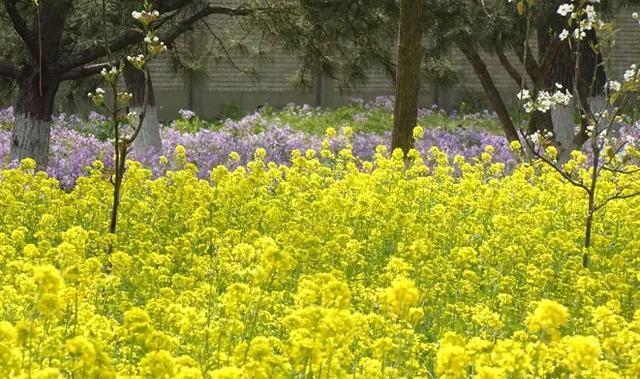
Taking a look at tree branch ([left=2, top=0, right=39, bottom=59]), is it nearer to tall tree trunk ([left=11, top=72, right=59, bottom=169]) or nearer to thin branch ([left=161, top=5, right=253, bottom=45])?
tall tree trunk ([left=11, top=72, right=59, bottom=169])

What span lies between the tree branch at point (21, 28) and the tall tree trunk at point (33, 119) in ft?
0.91

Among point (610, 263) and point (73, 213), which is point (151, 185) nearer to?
point (73, 213)

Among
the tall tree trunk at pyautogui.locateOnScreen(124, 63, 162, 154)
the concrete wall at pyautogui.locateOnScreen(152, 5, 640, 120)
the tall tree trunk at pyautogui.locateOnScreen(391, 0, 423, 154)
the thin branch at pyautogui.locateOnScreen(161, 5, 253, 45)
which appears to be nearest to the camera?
the tall tree trunk at pyautogui.locateOnScreen(391, 0, 423, 154)

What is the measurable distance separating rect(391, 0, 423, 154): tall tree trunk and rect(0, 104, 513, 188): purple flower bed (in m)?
1.99

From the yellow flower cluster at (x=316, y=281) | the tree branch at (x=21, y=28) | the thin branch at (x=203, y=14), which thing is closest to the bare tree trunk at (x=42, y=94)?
the tree branch at (x=21, y=28)

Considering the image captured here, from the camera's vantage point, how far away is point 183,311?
4109 mm

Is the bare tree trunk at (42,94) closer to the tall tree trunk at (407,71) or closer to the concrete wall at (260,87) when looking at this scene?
the tall tree trunk at (407,71)

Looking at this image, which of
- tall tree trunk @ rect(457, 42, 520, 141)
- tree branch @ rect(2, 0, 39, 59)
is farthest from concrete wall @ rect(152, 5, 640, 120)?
tree branch @ rect(2, 0, 39, 59)

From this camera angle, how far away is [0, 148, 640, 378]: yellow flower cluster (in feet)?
11.8

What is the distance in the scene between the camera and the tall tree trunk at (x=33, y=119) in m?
10.7

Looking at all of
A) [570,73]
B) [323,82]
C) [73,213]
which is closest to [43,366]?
[73,213]

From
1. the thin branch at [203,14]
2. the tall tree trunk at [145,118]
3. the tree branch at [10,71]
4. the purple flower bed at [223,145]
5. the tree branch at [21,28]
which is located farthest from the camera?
the tall tree trunk at [145,118]

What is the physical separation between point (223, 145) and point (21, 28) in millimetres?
3849

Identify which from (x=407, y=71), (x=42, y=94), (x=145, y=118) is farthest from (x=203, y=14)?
(x=145, y=118)
